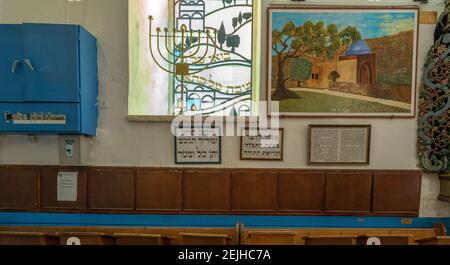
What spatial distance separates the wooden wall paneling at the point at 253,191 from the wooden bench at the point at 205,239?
0.33 m

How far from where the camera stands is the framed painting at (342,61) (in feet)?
9.31

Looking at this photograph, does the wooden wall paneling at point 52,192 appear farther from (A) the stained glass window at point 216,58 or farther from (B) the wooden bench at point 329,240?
(B) the wooden bench at point 329,240

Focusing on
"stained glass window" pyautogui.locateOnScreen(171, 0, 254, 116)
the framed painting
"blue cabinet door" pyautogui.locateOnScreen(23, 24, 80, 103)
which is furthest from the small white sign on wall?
the framed painting

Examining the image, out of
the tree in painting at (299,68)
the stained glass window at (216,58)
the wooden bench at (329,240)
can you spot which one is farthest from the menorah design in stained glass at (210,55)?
the wooden bench at (329,240)

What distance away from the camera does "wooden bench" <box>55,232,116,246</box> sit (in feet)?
8.68

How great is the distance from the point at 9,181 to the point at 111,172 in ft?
3.32

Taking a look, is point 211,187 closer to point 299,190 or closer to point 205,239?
point 205,239

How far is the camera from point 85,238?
267cm

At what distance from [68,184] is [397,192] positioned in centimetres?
325

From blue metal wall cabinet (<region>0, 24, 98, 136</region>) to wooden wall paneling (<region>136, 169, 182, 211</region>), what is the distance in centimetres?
80

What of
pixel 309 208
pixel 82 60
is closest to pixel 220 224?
pixel 309 208

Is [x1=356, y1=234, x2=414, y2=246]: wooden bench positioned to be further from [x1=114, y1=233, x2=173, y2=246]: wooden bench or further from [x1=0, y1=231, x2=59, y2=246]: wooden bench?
[x1=0, y1=231, x2=59, y2=246]: wooden bench

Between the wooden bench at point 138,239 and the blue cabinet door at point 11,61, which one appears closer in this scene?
the blue cabinet door at point 11,61

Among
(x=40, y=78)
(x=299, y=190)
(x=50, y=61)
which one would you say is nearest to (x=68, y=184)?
(x=40, y=78)
